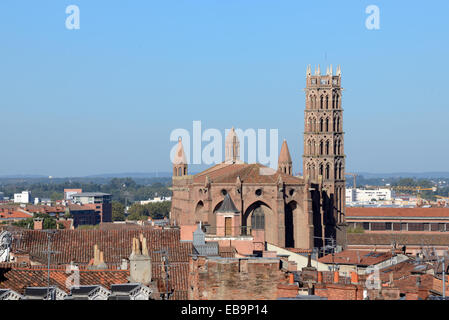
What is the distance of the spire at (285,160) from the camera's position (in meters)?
130

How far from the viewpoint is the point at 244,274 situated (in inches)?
1076

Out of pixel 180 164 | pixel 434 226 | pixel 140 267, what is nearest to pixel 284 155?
pixel 180 164

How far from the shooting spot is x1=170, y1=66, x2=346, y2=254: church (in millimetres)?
110750

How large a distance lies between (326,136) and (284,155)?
5719mm

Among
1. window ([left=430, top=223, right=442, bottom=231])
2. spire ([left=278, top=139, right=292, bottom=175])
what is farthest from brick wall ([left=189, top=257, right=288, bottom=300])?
window ([left=430, top=223, right=442, bottom=231])

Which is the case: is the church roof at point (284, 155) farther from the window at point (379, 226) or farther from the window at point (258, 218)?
the window at point (258, 218)

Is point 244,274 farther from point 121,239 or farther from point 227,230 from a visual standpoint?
point 227,230

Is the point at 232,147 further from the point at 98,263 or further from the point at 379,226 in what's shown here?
the point at 98,263

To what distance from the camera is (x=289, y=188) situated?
112 metres

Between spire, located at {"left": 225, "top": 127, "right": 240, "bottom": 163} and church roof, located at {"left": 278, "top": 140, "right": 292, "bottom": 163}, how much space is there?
7.88 metres
